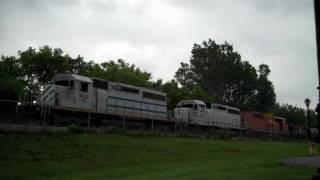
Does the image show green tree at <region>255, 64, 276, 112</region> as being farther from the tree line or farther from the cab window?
the cab window

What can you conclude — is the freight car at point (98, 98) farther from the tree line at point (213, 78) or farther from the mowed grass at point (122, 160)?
the tree line at point (213, 78)

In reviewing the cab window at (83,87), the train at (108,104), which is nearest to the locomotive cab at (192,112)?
the train at (108,104)

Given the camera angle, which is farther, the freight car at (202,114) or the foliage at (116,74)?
the foliage at (116,74)

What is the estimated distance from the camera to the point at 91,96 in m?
36.5

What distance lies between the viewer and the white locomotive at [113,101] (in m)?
34.3

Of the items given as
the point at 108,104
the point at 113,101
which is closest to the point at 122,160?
the point at 108,104

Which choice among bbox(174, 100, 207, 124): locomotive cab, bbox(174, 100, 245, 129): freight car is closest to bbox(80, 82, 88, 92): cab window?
bbox(174, 100, 245, 129): freight car

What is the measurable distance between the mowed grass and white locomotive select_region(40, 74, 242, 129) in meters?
4.88

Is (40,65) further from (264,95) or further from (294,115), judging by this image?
(294,115)

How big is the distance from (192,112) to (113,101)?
12.8 meters

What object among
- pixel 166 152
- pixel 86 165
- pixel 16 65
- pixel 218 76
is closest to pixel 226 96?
pixel 218 76

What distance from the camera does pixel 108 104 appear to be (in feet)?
125

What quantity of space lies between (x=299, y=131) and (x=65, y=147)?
183 feet

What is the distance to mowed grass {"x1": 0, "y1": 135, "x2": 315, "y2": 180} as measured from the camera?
1773 cm
